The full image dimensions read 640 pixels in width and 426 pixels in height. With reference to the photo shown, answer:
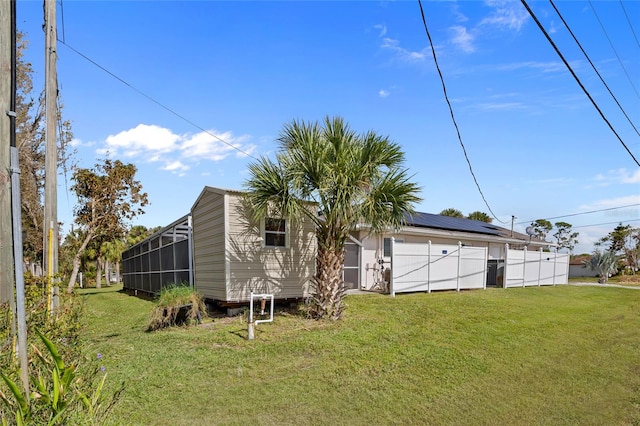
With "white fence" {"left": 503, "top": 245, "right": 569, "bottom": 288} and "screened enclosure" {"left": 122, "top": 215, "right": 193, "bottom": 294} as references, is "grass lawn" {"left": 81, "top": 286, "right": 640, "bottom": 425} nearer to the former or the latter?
"screened enclosure" {"left": 122, "top": 215, "right": 193, "bottom": 294}

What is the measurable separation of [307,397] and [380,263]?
35.2 feet

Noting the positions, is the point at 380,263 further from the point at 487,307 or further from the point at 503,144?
the point at 503,144

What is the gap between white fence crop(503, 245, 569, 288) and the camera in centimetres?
1856

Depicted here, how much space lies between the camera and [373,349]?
7.77m

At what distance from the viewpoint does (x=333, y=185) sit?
32.3 ft

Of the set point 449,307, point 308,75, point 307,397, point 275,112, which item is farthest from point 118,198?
point 307,397

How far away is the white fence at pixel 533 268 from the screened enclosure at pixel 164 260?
1389 centimetres

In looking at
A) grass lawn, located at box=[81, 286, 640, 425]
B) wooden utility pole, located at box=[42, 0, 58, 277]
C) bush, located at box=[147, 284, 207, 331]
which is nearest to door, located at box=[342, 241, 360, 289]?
grass lawn, located at box=[81, 286, 640, 425]

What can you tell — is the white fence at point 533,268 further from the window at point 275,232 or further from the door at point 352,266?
the window at point 275,232

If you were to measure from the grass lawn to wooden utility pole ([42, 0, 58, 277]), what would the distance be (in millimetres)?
1194

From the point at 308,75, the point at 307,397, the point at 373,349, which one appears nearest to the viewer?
the point at 307,397

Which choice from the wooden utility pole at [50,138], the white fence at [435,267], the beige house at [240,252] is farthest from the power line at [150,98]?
the white fence at [435,267]

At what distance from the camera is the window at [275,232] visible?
11.4 metres

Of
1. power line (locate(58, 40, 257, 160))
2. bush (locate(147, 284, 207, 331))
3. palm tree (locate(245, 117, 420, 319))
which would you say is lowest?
bush (locate(147, 284, 207, 331))
